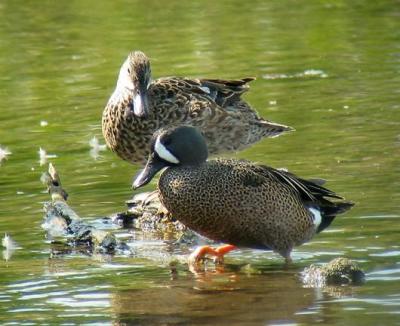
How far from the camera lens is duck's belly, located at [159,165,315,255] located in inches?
320

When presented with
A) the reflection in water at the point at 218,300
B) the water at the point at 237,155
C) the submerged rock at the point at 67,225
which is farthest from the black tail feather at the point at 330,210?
the submerged rock at the point at 67,225

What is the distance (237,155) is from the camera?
11.7 m

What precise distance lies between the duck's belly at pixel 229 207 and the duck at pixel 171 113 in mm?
1836

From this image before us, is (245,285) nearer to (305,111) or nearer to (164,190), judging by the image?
(164,190)

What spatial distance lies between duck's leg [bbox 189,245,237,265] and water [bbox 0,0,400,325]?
0.10 meters

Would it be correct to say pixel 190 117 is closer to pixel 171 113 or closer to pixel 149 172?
pixel 171 113

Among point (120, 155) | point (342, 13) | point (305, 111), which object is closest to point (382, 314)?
A: point (120, 155)

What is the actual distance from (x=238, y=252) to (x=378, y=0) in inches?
427

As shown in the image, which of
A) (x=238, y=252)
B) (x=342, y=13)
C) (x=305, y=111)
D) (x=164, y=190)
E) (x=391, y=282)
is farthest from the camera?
(x=342, y=13)

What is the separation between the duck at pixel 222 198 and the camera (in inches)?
320

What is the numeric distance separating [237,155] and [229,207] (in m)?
3.53

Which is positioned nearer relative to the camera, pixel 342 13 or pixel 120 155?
pixel 120 155

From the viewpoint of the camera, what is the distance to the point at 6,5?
2062 centimetres

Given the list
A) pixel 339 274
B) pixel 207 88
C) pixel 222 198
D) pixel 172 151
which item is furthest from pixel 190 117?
pixel 339 274
